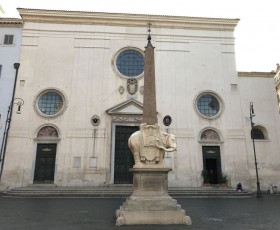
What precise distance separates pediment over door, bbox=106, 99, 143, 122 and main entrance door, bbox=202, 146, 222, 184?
5.91 m

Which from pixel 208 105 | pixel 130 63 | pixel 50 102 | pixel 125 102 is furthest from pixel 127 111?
pixel 208 105

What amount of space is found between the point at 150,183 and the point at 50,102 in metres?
16.0

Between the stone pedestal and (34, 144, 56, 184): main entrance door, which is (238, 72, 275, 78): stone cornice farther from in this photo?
the stone pedestal

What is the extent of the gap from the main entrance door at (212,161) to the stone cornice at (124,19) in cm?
Result: 1089

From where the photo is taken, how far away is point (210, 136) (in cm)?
2219

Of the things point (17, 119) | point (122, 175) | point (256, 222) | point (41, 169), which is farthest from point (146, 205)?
point (17, 119)

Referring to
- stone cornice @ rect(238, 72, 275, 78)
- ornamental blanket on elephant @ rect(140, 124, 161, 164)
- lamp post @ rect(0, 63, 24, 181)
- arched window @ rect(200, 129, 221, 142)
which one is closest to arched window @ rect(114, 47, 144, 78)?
arched window @ rect(200, 129, 221, 142)

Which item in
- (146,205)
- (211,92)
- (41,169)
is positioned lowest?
(146,205)

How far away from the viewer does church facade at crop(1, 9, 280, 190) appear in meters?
20.6

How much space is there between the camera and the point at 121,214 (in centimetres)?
766

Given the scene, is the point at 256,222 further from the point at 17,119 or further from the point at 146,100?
the point at 17,119

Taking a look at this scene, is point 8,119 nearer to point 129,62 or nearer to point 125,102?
point 125,102

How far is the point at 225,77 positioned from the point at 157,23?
7.58 m

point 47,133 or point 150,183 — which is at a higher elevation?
point 47,133
